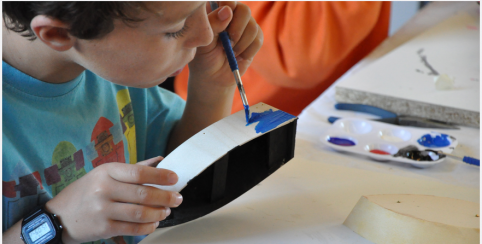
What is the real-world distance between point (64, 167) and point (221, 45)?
291 millimetres

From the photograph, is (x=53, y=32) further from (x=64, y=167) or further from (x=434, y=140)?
(x=434, y=140)

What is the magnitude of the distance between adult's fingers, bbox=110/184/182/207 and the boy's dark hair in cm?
16

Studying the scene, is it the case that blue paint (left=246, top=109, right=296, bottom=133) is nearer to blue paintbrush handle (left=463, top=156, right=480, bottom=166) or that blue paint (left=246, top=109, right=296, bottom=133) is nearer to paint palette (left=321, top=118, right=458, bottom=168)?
paint palette (left=321, top=118, right=458, bottom=168)

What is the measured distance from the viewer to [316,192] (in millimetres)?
595

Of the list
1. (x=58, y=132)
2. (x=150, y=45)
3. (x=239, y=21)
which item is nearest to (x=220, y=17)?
(x=239, y=21)

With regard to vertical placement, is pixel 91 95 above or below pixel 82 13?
below

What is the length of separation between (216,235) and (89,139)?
0.25 metres

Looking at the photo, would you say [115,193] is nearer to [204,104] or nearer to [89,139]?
[89,139]

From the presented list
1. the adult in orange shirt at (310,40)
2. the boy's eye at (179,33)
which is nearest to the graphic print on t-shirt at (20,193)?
the boy's eye at (179,33)

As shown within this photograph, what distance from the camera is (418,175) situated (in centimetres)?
65

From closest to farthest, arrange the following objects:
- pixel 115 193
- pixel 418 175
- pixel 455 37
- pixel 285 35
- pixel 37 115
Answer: pixel 115 193 < pixel 37 115 < pixel 418 175 < pixel 455 37 < pixel 285 35

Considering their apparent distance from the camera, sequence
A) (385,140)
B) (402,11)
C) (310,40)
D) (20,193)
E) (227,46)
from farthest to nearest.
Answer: (402,11), (310,40), (385,140), (227,46), (20,193)

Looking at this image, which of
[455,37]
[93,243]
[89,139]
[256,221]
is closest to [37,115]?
[89,139]

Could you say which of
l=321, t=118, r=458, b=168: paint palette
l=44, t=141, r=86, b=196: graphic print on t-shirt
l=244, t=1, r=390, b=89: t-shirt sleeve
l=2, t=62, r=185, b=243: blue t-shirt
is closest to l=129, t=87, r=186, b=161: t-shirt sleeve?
l=2, t=62, r=185, b=243: blue t-shirt
